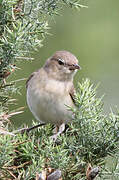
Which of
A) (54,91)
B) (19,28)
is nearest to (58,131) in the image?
(54,91)

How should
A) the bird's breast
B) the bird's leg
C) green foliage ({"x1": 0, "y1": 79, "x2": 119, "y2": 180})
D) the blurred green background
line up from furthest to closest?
the blurred green background → the bird's breast → the bird's leg → green foliage ({"x1": 0, "y1": 79, "x2": 119, "y2": 180})

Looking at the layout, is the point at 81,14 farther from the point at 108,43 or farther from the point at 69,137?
the point at 69,137

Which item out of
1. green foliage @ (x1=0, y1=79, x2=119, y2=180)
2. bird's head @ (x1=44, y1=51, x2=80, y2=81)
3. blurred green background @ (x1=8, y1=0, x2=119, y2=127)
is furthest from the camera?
blurred green background @ (x1=8, y1=0, x2=119, y2=127)

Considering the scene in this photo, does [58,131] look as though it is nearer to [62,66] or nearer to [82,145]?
[82,145]

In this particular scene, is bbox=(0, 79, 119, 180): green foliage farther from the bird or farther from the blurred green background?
the blurred green background

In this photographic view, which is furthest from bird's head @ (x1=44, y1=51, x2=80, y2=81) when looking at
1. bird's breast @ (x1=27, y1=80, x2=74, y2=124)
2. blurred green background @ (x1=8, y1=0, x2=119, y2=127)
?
blurred green background @ (x1=8, y1=0, x2=119, y2=127)

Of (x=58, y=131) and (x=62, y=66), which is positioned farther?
(x=62, y=66)
